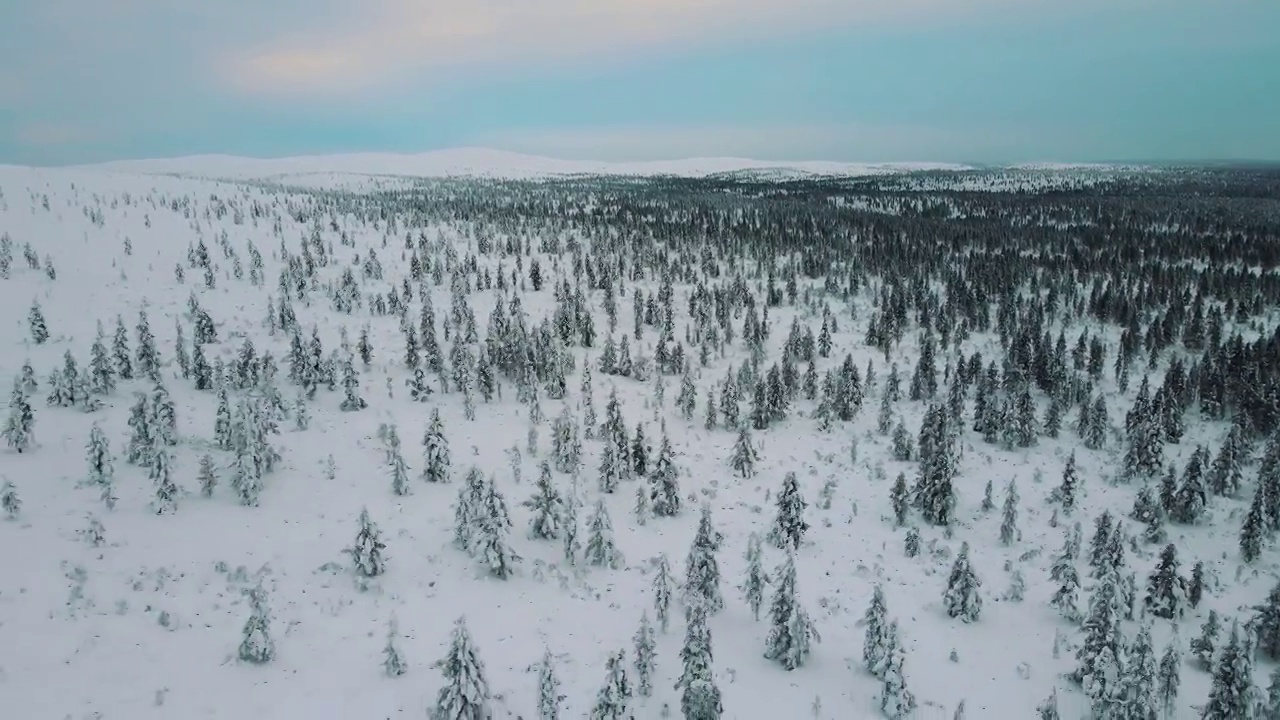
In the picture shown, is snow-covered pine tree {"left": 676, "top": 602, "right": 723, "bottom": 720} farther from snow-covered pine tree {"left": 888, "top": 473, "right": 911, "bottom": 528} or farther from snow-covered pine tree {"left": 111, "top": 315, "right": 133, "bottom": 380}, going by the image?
snow-covered pine tree {"left": 111, "top": 315, "right": 133, "bottom": 380}

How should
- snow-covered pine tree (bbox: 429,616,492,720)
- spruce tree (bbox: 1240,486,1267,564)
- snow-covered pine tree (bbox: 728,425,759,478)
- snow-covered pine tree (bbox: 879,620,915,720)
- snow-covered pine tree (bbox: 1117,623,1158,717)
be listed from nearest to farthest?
1. snow-covered pine tree (bbox: 429,616,492,720)
2. snow-covered pine tree (bbox: 1117,623,1158,717)
3. snow-covered pine tree (bbox: 879,620,915,720)
4. spruce tree (bbox: 1240,486,1267,564)
5. snow-covered pine tree (bbox: 728,425,759,478)

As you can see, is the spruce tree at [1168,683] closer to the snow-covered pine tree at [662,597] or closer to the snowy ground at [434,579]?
the snowy ground at [434,579]

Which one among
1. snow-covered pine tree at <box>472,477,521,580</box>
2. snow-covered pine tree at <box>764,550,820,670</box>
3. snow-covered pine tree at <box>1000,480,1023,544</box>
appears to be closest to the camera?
snow-covered pine tree at <box>764,550,820,670</box>

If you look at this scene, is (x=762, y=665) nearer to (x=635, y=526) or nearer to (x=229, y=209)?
(x=635, y=526)

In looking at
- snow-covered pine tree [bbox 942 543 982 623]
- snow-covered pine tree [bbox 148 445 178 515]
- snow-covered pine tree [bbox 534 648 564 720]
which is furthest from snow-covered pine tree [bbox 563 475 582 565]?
snow-covered pine tree [bbox 148 445 178 515]

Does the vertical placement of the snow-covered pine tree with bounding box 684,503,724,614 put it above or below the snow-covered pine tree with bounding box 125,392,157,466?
below

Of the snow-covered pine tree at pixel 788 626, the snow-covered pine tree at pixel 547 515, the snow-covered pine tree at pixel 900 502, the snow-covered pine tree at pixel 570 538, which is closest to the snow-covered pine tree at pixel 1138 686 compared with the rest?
the snow-covered pine tree at pixel 788 626

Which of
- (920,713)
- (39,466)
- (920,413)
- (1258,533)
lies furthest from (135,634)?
(920,413)
